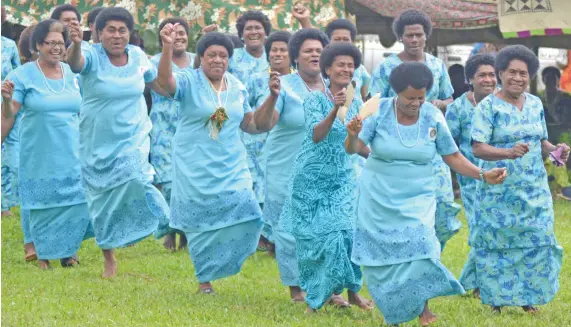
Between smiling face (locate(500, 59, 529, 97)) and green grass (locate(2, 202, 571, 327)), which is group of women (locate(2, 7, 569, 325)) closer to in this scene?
smiling face (locate(500, 59, 529, 97))

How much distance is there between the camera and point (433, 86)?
9820 mm

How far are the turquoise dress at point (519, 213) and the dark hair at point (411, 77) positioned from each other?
788 mm

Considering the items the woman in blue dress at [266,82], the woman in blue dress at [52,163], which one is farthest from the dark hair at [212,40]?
the woman in blue dress at [52,163]

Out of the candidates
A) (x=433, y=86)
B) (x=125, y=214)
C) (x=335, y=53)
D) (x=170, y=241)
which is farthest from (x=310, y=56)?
(x=170, y=241)

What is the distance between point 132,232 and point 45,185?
106cm

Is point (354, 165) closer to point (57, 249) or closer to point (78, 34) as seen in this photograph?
point (78, 34)

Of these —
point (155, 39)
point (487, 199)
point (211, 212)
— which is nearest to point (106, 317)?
point (211, 212)

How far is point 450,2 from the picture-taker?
1540 cm

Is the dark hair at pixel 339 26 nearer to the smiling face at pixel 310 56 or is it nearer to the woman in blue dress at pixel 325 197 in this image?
the smiling face at pixel 310 56

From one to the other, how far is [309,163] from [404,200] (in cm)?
92

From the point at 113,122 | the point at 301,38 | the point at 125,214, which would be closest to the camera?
the point at 301,38

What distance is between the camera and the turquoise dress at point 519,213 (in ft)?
26.9

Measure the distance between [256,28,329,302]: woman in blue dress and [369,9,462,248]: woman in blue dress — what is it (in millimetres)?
1043

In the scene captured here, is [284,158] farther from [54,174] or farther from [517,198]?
[54,174]
